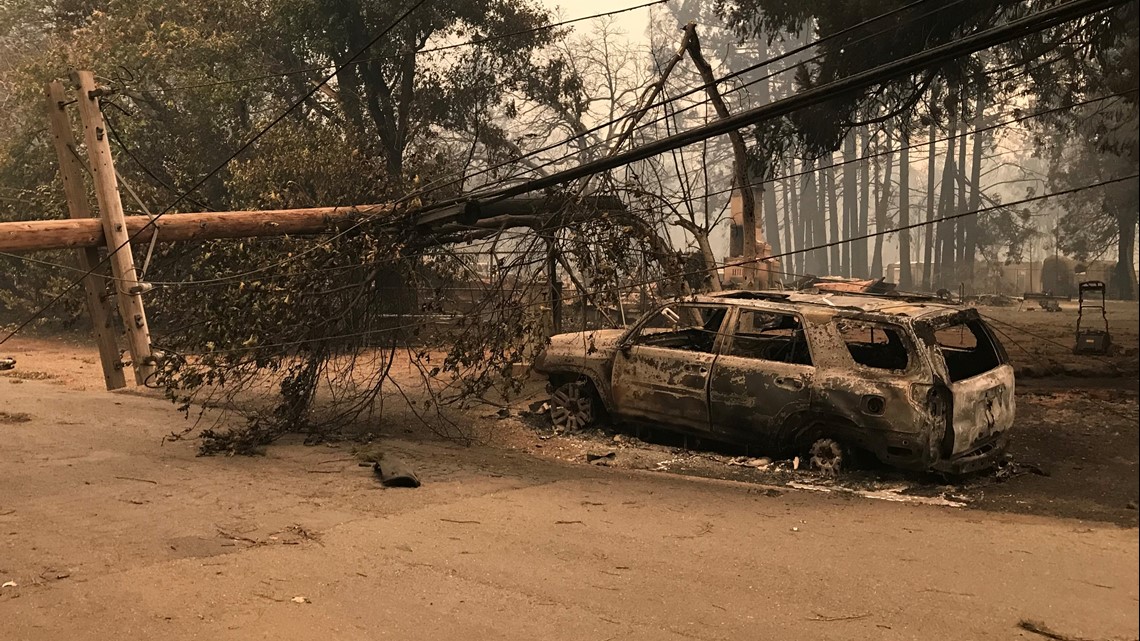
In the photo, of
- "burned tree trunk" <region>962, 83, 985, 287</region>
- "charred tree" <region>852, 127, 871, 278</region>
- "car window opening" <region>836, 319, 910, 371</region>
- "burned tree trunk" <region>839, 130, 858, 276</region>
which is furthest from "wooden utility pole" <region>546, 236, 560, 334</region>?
"burned tree trunk" <region>839, 130, 858, 276</region>

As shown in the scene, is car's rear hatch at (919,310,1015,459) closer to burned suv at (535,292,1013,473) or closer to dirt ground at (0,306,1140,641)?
burned suv at (535,292,1013,473)

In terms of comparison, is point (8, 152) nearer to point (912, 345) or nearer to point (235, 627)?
point (235, 627)

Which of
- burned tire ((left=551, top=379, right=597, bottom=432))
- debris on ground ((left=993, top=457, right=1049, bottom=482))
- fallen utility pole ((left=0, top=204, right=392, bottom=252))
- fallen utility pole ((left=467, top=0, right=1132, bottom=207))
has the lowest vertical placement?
Answer: debris on ground ((left=993, top=457, right=1049, bottom=482))

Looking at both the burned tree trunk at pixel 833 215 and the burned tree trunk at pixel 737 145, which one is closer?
the burned tree trunk at pixel 737 145

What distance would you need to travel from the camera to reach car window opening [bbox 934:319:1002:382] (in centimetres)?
715

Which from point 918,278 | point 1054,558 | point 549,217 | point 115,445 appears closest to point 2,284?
point 115,445

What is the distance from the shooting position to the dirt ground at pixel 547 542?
13.7ft

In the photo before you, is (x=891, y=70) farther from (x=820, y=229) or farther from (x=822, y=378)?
(x=820, y=229)

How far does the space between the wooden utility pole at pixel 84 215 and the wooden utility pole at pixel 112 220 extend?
0.17m

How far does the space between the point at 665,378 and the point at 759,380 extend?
1.05 meters

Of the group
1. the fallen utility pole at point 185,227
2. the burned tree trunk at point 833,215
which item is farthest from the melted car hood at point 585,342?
the burned tree trunk at point 833,215

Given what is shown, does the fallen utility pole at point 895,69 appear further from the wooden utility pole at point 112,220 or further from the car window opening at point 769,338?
the wooden utility pole at point 112,220

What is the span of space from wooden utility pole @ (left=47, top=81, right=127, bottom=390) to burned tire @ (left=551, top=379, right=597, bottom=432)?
447cm

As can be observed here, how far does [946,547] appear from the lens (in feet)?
17.2
